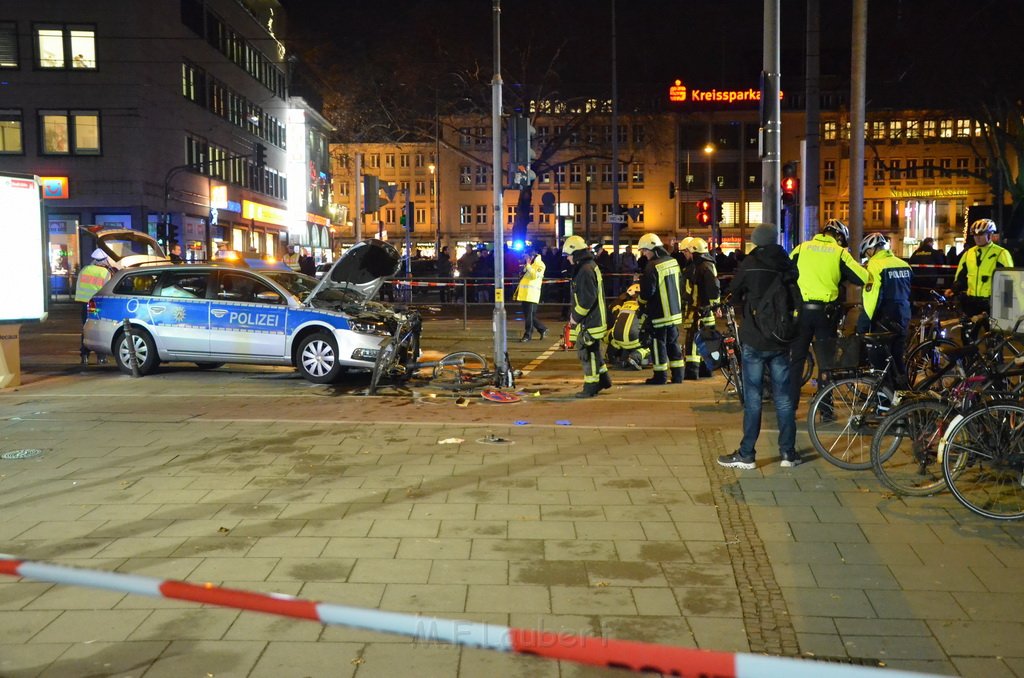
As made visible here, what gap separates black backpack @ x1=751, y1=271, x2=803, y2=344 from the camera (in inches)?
307

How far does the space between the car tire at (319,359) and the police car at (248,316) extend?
1cm

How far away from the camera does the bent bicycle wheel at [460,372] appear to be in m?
12.4

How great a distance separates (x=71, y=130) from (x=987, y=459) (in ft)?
133

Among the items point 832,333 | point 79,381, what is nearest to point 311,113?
point 79,381

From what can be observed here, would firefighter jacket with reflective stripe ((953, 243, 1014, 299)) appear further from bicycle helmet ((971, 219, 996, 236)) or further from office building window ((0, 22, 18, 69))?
office building window ((0, 22, 18, 69))

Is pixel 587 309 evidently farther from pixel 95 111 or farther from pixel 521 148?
pixel 95 111

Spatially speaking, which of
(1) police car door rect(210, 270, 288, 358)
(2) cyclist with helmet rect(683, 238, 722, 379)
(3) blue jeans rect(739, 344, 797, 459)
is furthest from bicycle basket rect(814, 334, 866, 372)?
(1) police car door rect(210, 270, 288, 358)

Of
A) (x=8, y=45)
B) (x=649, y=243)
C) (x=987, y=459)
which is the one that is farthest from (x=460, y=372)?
(x=8, y=45)

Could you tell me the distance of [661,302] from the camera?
41.2 feet

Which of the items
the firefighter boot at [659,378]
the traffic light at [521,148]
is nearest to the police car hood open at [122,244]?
the traffic light at [521,148]

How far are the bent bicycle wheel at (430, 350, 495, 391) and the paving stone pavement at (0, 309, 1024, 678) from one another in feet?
8.28

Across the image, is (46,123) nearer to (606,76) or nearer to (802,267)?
(606,76)

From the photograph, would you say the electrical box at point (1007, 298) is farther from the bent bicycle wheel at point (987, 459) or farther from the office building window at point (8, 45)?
the office building window at point (8, 45)

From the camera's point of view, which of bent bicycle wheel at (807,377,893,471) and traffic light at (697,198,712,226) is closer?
bent bicycle wheel at (807,377,893,471)
